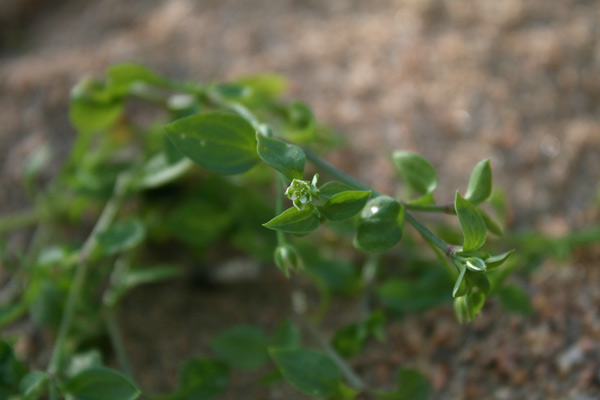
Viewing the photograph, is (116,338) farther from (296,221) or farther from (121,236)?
(296,221)

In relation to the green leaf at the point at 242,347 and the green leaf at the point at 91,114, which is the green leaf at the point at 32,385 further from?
the green leaf at the point at 91,114

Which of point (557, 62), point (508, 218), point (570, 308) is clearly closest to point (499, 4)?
point (557, 62)

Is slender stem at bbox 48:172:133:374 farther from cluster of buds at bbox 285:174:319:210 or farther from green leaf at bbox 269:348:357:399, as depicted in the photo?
cluster of buds at bbox 285:174:319:210

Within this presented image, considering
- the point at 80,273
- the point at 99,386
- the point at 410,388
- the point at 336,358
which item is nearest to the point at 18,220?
the point at 80,273

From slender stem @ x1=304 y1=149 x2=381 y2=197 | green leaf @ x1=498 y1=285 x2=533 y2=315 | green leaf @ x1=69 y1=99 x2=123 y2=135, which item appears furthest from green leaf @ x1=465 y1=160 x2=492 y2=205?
green leaf @ x1=69 y1=99 x2=123 y2=135

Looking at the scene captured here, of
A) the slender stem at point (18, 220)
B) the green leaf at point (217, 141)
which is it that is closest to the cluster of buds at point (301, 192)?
the green leaf at point (217, 141)

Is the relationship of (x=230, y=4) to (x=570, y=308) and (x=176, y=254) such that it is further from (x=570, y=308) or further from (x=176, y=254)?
(x=570, y=308)
